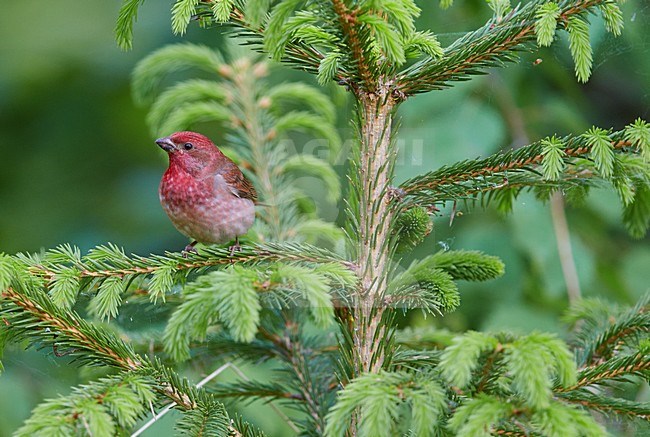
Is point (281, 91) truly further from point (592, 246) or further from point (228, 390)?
point (592, 246)

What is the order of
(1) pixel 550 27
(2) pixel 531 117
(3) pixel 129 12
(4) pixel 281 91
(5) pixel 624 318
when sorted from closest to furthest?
(1) pixel 550 27, (3) pixel 129 12, (5) pixel 624 318, (4) pixel 281 91, (2) pixel 531 117

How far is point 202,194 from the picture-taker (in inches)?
88.2

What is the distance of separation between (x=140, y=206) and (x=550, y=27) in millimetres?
3323

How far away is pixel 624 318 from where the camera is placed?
1.84 meters

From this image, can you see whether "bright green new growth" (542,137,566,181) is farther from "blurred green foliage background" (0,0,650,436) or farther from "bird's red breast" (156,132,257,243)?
"bird's red breast" (156,132,257,243)

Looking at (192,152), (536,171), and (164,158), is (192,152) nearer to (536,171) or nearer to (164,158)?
(536,171)

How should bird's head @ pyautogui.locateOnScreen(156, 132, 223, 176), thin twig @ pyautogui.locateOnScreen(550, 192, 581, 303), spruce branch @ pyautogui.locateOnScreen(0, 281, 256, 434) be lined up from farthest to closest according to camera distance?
thin twig @ pyautogui.locateOnScreen(550, 192, 581, 303), bird's head @ pyautogui.locateOnScreen(156, 132, 223, 176), spruce branch @ pyautogui.locateOnScreen(0, 281, 256, 434)

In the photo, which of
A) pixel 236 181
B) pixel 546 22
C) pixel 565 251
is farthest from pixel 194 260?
pixel 565 251

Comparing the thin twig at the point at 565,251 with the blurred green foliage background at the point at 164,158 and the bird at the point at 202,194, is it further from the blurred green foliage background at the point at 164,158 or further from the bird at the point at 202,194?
the bird at the point at 202,194

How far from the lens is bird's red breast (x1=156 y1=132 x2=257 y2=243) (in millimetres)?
2211

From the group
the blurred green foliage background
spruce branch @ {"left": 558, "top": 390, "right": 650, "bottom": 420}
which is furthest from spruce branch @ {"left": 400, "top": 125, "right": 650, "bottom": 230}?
spruce branch @ {"left": 558, "top": 390, "right": 650, "bottom": 420}

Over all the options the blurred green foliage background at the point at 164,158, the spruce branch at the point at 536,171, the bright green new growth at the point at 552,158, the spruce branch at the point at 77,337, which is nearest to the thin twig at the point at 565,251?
the blurred green foliage background at the point at 164,158

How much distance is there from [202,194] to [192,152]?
0.13m

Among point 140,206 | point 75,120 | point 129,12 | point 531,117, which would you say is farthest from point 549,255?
point 75,120
